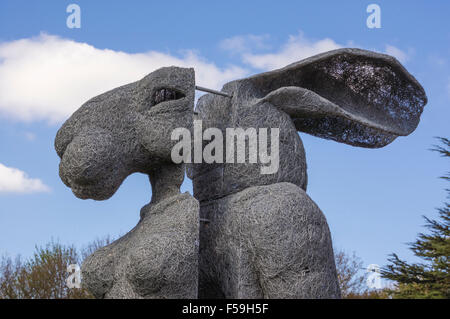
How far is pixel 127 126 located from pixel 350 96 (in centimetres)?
172

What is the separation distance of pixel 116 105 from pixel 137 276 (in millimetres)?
1095

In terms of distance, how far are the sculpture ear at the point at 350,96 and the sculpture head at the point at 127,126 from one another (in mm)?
639

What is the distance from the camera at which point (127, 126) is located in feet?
11.1

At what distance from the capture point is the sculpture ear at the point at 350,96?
12.2 ft

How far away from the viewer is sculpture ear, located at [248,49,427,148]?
3.73 m

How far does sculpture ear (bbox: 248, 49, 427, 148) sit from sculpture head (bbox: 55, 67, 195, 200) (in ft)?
2.10

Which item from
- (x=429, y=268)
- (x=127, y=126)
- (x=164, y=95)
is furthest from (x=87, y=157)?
(x=429, y=268)

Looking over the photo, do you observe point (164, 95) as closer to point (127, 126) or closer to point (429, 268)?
point (127, 126)

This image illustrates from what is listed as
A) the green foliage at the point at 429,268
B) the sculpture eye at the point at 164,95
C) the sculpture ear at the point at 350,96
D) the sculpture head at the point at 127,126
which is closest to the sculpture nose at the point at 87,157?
the sculpture head at the point at 127,126

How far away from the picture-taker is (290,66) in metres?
3.79

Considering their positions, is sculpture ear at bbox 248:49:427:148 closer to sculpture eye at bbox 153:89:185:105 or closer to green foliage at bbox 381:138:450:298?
sculpture eye at bbox 153:89:185:105

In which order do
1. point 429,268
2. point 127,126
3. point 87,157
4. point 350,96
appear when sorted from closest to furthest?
point 87,157, point 127,126, point 350,96, point 429,268

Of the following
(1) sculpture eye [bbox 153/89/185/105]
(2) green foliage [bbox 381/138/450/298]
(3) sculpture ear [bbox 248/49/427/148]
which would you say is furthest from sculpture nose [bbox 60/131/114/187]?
(2) green foliage [bbox 381/138/450/298]
